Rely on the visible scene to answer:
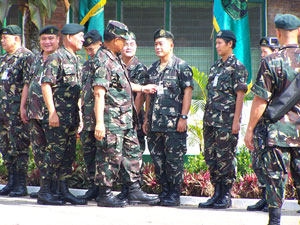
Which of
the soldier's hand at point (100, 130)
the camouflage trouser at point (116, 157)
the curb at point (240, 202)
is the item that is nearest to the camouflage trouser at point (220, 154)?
the curb at point (240, 202)

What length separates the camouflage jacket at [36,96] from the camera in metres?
7.69

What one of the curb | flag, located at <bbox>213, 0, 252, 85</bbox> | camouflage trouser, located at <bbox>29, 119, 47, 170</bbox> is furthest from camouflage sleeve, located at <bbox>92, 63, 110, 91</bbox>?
flag, located at <bbox>213, 0, 252, 85</bbox>

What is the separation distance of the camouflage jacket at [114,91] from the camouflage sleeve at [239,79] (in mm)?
1375

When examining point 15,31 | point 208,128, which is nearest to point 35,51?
point 15,31

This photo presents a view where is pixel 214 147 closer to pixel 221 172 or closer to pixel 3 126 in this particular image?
pixel 221 172

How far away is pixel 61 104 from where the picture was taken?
7.65 meters

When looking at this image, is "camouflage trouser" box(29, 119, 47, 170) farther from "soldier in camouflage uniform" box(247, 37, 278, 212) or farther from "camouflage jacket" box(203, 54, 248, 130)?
"soldier in camouflage uniform" box(247, 37, 278, 212)

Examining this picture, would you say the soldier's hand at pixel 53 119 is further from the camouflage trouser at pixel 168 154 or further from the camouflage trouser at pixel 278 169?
the camouflage trouser at pixel 278 169

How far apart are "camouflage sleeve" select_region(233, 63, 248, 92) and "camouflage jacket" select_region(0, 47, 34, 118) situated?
2991mm

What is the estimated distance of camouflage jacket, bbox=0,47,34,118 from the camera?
8.43 metres

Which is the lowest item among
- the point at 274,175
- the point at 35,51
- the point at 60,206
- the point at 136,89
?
the point at 60,206

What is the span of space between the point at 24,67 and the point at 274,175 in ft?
14.0

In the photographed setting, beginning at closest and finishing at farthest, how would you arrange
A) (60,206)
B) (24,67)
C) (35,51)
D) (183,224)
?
1. (183,224)
2. (60,206)
3. (24,67)
4. (35,51)

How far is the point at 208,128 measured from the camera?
7.76 metres
